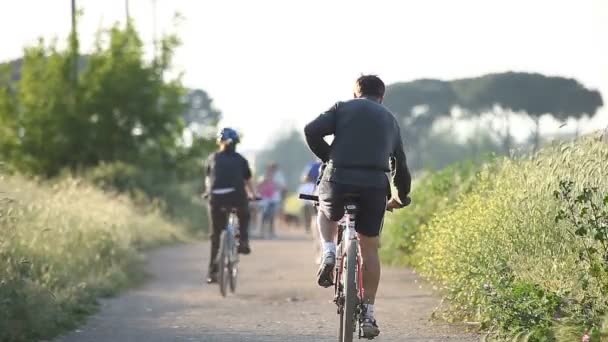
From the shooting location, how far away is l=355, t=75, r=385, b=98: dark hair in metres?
9.72

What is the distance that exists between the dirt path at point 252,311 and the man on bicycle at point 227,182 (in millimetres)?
916

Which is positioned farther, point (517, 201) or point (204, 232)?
point (204, 232)

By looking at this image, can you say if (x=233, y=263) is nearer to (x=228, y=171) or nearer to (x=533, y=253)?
(x=228, y=171)

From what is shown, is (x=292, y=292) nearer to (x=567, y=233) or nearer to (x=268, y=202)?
(x=567, y=233)

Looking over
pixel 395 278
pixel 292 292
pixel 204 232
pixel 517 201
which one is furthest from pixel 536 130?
pixel 204 232

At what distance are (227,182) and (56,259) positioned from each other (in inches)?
84.0

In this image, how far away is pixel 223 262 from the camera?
611 inches

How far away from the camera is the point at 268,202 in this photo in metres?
31.7

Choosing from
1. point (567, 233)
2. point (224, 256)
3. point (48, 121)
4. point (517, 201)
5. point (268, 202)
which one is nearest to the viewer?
point (567, 233)

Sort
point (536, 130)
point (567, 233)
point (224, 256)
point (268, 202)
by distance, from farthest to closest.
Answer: point (268, 202), point (536, 130), point (224, 256), point (567, 233)

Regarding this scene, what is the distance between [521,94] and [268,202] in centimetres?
→ 1445

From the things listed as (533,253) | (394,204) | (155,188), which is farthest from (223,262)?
(155,188)

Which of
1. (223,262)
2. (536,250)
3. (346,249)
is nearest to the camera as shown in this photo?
(346,249)

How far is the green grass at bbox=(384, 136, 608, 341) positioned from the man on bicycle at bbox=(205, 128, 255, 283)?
121 inches
